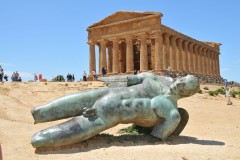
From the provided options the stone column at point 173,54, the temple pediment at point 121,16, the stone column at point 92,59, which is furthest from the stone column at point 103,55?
the stone column at point 173,54

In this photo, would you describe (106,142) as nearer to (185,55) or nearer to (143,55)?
(143,55)

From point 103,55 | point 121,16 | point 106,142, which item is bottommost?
point 106,142

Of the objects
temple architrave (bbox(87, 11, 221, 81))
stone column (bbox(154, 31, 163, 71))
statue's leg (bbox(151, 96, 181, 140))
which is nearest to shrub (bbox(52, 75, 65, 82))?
temple architrave (bbox(87, 11, 221, 81))

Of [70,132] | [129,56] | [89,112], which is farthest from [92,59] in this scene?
[70,132]

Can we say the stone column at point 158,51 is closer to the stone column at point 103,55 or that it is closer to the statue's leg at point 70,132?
the stone column at point 103,55

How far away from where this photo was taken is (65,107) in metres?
7.76

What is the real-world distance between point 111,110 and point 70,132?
1.05m

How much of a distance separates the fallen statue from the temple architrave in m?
33.7

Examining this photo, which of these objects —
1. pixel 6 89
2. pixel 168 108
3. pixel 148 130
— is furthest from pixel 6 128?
pixel 6 89

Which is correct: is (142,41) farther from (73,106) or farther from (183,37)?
(73,106)

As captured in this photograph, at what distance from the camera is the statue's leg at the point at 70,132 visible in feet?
23.5

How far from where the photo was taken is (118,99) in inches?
313

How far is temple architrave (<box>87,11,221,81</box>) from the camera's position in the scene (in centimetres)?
4244

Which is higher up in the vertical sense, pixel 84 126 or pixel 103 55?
pixel 103 55
